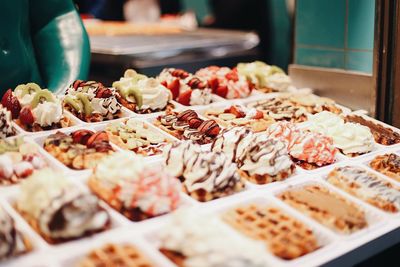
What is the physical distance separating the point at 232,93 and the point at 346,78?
69cm

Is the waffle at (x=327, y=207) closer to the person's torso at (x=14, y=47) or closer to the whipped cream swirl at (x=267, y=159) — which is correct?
the whipped cream swirl at (x=267, y=159)

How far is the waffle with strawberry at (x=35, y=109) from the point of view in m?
2.29

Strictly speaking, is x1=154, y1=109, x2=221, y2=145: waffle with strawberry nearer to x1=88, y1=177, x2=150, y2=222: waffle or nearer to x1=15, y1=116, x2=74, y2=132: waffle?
x1=15, y1=116, x2=74, y2=132: waffle

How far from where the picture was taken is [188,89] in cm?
289

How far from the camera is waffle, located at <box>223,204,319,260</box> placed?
157 cm

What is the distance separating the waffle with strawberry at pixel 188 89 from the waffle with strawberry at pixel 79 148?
0.80 metres

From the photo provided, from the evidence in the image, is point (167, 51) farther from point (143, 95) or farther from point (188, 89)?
point (143, 95)

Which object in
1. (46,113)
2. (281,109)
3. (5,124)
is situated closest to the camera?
(5,124)

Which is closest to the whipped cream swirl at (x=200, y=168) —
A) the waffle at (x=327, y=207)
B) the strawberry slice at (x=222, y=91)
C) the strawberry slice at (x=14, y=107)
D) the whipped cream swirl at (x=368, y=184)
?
the waffle at (x=327, y=207)

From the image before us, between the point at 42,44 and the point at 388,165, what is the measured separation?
205 cm

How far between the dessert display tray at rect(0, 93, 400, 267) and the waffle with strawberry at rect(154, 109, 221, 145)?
303 millimetres

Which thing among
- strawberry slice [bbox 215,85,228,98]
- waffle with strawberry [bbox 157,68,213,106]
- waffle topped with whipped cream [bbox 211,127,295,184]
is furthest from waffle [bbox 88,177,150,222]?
strawberry slice [bbox 215,85,228,98]

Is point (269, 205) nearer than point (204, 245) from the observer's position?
No

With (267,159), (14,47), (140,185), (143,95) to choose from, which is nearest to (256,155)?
(267,159)
